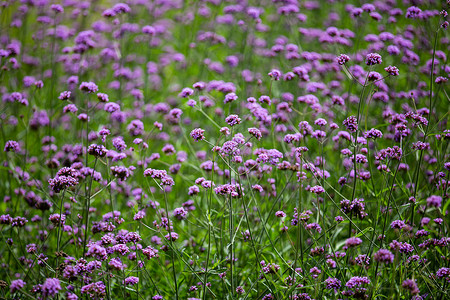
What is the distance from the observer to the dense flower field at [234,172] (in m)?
2.86

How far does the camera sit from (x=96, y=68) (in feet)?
21.5

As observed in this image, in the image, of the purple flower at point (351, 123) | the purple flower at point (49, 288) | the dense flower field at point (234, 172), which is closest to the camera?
the purple flower at point (49, 288)

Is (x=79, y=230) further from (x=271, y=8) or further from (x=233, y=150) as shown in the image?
(x=271, y=8)

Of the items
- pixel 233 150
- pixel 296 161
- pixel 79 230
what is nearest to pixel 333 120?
pixel 296 161

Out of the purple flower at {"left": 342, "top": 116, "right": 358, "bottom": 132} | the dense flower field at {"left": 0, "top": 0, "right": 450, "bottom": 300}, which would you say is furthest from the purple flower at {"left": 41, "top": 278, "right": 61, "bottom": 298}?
the purple flower at {"left": 342, "top": 116, "right": 358, "bottom": 132}

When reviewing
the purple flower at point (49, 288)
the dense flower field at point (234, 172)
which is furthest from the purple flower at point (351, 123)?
the purple flower at point (49, 288)

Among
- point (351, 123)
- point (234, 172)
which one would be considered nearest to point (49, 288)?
point (234, 172)

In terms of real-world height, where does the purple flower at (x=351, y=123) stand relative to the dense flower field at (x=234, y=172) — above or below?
above

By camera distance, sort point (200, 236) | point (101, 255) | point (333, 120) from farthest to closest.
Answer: point (333, 120), point (200, 236), point (101, 255)

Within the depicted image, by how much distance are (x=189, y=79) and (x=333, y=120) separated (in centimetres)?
288

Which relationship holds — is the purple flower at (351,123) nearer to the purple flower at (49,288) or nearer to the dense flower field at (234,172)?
the dense flower field at (234,172)

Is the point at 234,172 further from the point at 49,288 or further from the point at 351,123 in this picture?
the point at 49,288

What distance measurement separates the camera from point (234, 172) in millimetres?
2982

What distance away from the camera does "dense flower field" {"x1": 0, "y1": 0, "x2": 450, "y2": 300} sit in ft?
9.38
